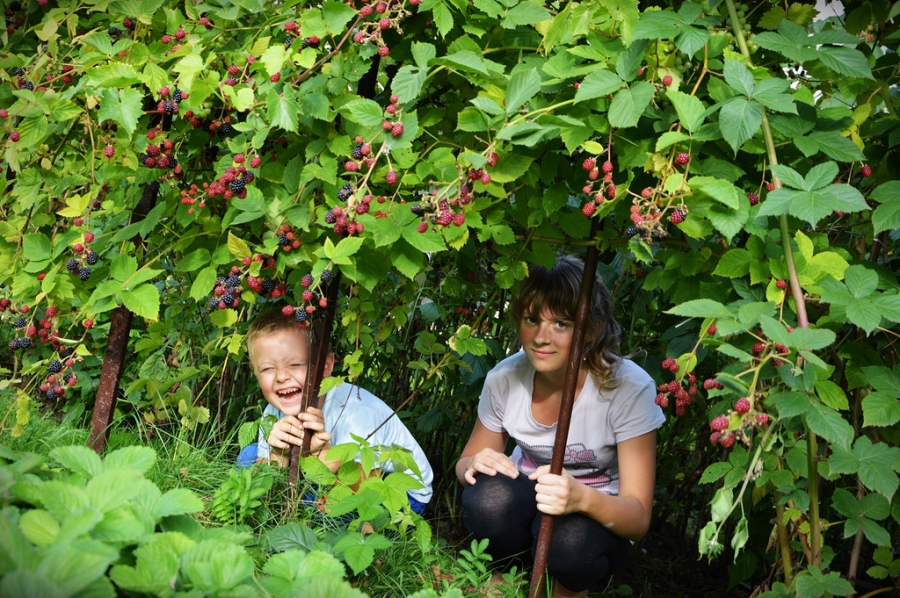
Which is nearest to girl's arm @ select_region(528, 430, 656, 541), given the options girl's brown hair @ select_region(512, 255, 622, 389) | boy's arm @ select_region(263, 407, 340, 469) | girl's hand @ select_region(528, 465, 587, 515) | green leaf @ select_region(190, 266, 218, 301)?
girl's hand @ select_region(528, 465, 587, 515)

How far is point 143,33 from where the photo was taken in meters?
2.30

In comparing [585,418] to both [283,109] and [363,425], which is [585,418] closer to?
[363,425]

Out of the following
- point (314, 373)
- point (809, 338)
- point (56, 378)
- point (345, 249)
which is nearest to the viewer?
point (809, 338)

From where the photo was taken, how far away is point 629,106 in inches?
65.3

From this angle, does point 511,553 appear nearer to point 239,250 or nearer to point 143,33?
point 239,250

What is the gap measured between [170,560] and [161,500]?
0.24 m

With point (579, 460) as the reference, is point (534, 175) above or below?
above

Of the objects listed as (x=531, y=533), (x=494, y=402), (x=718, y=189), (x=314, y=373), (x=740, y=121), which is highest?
(x=740, y=121)

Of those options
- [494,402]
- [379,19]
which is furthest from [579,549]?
[379,19]

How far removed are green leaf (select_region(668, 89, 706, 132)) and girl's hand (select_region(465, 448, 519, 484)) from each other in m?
1.42

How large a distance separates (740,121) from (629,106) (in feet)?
0.68

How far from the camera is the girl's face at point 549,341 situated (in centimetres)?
266

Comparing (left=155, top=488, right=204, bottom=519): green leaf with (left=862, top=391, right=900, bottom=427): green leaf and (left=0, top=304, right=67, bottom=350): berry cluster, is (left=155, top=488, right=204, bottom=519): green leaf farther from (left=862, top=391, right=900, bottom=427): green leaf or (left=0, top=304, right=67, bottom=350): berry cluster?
(left=862, top=391, right=900, bottom=427): green leaf

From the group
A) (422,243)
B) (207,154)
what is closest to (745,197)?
(422,243)
